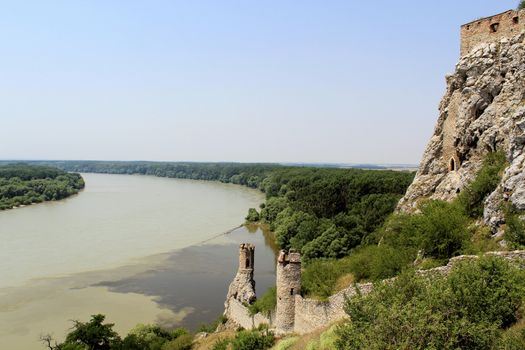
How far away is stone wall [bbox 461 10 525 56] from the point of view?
20.3m

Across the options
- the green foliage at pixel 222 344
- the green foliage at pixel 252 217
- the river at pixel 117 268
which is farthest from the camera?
the green foliage at pixel 252 217

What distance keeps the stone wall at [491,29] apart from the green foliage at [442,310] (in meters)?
13.7

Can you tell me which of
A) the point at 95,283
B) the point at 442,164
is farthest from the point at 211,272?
the point at 442,164

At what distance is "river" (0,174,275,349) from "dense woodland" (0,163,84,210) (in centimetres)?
1744

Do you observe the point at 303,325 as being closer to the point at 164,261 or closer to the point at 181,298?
the point at 181,298

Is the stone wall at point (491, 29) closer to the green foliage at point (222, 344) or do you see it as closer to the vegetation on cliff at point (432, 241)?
the vegetation on cliff at point (432, 241)

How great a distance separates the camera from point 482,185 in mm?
18750

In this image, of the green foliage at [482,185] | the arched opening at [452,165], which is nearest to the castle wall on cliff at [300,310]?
the green foliage at [482,185]

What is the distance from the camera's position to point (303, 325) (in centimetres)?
1777

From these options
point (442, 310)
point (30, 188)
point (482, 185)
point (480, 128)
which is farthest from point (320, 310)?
point (30, 188)

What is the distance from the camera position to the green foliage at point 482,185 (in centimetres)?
1864

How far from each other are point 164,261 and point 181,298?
11.3m

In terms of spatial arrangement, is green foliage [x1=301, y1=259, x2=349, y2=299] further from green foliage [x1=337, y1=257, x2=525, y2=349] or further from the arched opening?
the arched opening

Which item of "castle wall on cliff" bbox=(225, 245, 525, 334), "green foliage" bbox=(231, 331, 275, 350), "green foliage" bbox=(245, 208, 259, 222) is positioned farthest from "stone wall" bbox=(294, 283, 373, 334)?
"green foliage" bbox=(245, 208, 259, 222)
